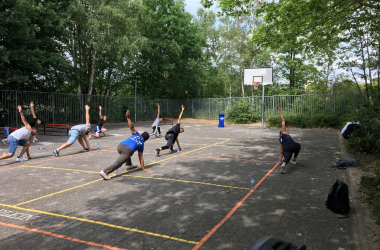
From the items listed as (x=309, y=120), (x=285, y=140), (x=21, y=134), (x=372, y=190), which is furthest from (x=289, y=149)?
(x=309, y=120)

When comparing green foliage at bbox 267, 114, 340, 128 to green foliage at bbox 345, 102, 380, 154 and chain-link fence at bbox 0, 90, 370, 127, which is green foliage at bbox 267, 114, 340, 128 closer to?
chain-link fence at bbox 0, 90, 370, 127

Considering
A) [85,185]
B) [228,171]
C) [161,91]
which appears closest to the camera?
[85,185]

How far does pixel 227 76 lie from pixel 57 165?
139ft

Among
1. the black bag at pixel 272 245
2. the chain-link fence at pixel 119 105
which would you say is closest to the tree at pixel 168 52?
the chain-link fence at pixel 119 105

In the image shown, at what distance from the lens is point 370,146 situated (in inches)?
394

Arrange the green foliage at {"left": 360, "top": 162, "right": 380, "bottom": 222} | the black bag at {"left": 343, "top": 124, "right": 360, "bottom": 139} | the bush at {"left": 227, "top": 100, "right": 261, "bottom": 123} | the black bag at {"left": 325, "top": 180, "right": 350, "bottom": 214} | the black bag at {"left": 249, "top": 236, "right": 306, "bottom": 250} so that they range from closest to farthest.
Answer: the black bag at {"left": 249, "top": 236, "right": 306, "bottom": 250}, the green foliage at {"left": 360, "top": 162, "right": 380, "bottom": 222}, the black bag at {"left": 325, "top": 180, "right": 350, "bottom": 214}, the black bag at {"left": 343, "top": 124, "right": 360, "bottom": 139}, the bush at {"left": 227, "top": 100, "right": 261, "bottom": 123}

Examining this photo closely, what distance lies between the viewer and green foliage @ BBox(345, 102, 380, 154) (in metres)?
9.80

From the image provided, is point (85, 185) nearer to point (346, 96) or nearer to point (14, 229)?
point (14, 229)

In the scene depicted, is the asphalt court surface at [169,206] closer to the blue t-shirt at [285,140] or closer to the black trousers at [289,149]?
the black trousers at [289,149]

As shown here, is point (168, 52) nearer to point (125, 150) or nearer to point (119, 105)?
point (119, 105)

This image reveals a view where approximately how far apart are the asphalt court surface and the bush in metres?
20.7

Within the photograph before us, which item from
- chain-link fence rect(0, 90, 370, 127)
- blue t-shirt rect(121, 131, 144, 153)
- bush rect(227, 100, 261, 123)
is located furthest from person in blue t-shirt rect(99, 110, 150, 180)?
bush rect(227, 100, 261, 123)

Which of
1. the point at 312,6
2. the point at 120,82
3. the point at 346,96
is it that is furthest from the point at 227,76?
the point at 312,6

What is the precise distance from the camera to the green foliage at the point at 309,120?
23.5 m
